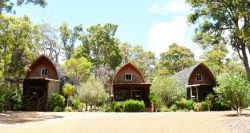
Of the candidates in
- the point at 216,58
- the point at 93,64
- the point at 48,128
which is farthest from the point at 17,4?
the point at 216,58

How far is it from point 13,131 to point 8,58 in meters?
25.0

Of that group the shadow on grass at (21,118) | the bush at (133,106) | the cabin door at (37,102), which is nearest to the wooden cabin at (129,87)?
the bush at (133,106)

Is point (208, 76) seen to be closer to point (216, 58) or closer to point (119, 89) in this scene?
point (119, 89)

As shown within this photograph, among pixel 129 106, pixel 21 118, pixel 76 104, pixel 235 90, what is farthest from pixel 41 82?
pixel 235 90

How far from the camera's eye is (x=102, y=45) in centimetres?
6444

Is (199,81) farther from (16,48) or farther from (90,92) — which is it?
(16,48)

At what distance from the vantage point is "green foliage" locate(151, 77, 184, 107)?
39875 millimetres

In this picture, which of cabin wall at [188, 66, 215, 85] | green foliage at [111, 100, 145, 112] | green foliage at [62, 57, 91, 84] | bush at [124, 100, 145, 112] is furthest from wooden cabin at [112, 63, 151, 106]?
green foliage at [62, 57, 91, 84]

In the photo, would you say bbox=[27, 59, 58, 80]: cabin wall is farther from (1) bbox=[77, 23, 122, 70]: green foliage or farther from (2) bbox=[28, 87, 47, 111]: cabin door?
(1) bbox=[77, 23, 122, 70]: green foliage

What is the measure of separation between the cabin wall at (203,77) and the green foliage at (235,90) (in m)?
21.0

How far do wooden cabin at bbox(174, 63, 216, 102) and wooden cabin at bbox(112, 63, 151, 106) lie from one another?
7.17m

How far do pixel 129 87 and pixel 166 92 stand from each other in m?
5.52

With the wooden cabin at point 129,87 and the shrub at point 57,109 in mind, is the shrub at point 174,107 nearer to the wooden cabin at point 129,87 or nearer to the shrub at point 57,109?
the wooden cabin at point 129,87

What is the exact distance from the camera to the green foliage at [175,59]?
73.2 metres
